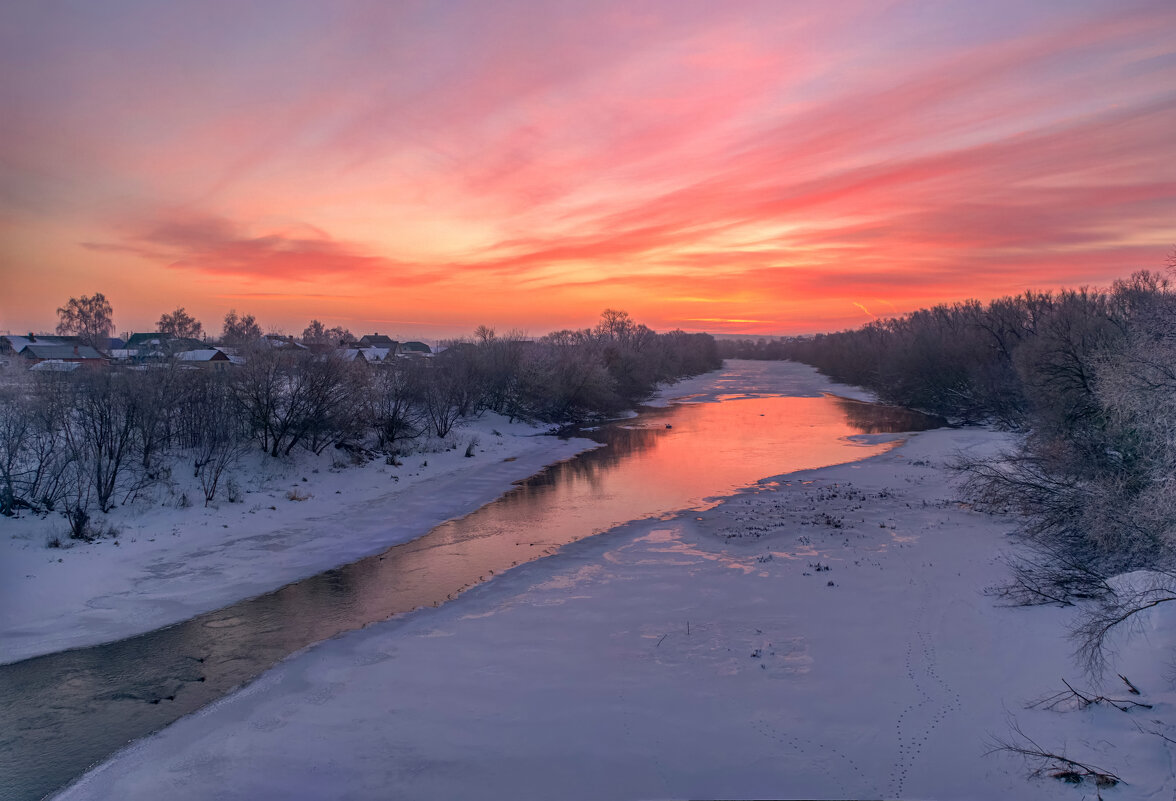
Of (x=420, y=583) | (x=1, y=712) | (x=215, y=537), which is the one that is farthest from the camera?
(x=215, y=537)

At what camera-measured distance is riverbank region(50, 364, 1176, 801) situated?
682 cm

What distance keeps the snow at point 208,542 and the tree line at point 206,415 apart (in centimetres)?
71

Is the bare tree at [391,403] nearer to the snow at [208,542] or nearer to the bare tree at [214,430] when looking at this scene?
the snow at [208,542]

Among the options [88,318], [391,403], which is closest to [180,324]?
[88,318]

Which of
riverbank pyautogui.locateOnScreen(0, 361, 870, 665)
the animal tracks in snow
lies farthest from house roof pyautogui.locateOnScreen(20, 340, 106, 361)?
the animal tracks in snow

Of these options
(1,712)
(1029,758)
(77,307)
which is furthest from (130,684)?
(77,307)

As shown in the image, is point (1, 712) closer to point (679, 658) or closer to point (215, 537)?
point (215, 537)

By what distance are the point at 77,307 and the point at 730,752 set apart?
84882mm

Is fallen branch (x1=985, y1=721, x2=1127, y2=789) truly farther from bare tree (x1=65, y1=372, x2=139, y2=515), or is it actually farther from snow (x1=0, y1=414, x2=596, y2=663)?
bare tree (x1=65, y1=372, x2=139, y2=515)

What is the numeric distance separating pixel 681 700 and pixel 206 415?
19.3 meters

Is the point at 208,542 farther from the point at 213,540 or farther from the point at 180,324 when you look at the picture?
the point at 180,324

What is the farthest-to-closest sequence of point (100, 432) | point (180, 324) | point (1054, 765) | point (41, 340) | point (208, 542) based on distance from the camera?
point (180, 324) < point (41, 340) < point (100, 432) < point (208, 542) < point (1054, 765)

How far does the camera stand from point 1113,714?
7.12 meters

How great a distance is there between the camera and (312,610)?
1224cm
